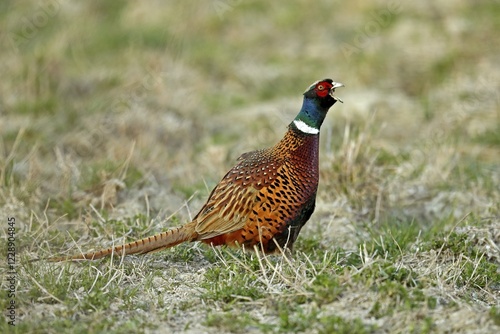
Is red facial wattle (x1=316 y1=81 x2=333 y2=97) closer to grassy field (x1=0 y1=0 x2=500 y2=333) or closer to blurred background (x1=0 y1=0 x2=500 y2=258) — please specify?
grassy field (x1=0 y1=0 x2=500 y2=333)

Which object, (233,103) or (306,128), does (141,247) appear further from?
(233,103)

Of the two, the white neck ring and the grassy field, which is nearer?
the grassy field

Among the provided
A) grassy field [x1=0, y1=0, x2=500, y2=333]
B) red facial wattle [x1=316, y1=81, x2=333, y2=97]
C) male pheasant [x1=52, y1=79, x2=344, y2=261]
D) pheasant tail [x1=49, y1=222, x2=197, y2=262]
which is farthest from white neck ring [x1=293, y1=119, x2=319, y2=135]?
pheasant tail [x1=49, y1=222, x2=197, y2=262]

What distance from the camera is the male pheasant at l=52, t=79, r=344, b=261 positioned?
4430mm

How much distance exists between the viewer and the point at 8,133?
7523mm

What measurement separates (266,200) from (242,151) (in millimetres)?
3023

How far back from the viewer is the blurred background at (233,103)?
5902mm

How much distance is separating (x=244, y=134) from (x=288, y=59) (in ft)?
7.77

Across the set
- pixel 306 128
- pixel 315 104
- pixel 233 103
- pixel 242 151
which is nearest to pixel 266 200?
pixel 306 128

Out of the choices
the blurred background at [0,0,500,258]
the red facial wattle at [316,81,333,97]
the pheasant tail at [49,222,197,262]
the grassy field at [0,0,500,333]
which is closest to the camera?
the grassy field at [0,0,500,333]

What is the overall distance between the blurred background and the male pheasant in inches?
23.3

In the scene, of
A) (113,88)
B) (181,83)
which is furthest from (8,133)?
(181,83)

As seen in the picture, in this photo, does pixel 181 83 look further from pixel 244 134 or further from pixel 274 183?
pixel 274 183

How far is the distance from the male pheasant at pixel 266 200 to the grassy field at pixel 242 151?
13cm
